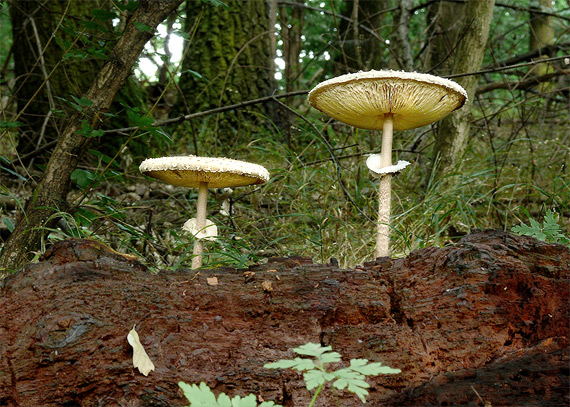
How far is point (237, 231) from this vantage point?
4.36 m

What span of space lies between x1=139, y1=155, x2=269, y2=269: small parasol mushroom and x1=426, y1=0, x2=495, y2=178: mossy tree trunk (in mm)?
2106

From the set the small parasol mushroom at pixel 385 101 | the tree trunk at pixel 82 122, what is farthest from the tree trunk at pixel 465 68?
the tree trunk at pixel 82 122

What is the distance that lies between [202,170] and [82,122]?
36.8 inches

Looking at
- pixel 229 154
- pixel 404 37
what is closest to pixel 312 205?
pixel 229 154

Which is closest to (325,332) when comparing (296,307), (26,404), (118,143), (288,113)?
(296,307)

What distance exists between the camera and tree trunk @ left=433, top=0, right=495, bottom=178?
479 centimetres

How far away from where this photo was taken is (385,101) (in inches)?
126

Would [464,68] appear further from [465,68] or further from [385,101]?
[385,101]

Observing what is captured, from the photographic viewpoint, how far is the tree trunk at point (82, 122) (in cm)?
344

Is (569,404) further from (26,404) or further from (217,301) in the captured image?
(26,404)

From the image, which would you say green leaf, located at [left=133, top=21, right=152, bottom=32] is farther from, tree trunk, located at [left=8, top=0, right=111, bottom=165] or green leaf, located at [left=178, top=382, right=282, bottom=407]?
tree trunk, located at [left=8, top=0, right=111, bottom=165]

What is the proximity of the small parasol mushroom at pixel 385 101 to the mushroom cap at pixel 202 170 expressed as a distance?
0.64m

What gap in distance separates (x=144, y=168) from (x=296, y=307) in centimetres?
141

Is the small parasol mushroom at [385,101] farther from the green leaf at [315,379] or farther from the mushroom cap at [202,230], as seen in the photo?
the green leaf at [315,379]
